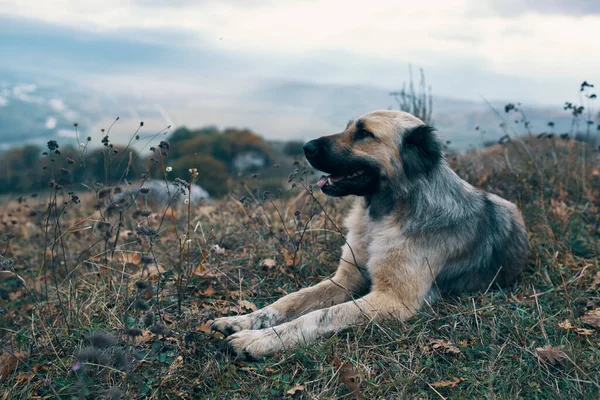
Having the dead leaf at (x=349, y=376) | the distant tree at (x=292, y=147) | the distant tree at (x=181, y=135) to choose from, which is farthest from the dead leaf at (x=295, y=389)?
the distant tree at (x=181, y=135)

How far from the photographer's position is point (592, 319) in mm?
3771

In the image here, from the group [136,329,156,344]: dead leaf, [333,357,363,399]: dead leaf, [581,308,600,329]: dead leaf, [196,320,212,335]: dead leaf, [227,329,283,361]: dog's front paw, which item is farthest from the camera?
[581,308,600,329]: dead leaf

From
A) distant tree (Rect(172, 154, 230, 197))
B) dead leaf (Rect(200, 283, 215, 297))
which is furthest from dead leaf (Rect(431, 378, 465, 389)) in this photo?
distant tree (Rect(172, 154, 230, 197))

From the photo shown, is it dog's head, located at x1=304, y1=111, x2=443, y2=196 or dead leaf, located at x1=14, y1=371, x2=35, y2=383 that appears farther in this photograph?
dog's head, located at x1=304, y1=111, x2=443, y2=196

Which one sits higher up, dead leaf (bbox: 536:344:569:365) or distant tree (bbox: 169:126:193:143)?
dead leaf (bbox: 536:344:569:365)

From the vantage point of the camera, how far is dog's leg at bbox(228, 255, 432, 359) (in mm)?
3436

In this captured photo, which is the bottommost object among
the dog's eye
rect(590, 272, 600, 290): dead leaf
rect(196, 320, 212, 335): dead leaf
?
rect(196, 320, 212, 335): dead leaf

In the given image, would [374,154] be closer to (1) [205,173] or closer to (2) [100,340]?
(2) [100,340]

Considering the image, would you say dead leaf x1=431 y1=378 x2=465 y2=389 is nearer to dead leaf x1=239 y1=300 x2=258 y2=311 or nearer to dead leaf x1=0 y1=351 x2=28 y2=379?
dead leaf x1=239 y1=300 x2=258 y2=311

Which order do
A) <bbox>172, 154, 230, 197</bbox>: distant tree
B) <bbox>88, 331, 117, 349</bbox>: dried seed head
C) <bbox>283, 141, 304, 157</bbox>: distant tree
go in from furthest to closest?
<bbox>283, 141, 304, 157</bbox>: distant tree < <bbox>172, 154, 230, 197</bbox>: distant tree < <bbox>88, 331, 117, 349</bbox>: dried seed head

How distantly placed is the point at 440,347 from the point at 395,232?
97 cm

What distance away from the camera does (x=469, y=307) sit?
12.9 feet

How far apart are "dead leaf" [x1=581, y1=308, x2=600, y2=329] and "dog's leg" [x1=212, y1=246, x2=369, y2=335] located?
1.72 m

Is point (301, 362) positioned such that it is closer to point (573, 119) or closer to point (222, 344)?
point (222, 344)
